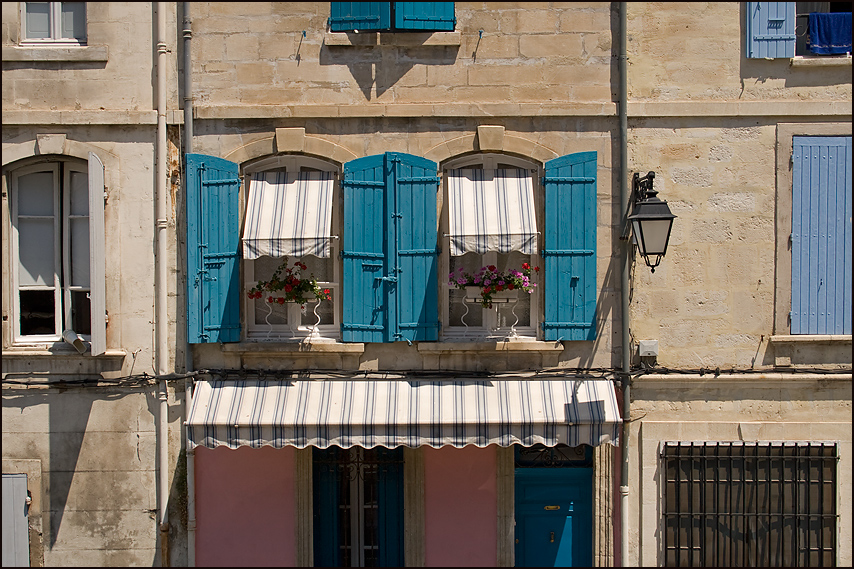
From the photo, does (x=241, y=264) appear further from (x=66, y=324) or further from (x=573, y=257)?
(x=573, y=257)

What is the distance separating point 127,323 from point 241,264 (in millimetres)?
1232

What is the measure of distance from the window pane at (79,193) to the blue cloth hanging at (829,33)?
7.30m

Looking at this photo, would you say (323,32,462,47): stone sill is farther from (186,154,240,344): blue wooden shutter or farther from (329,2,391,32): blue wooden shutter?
(186,154,240,344): blue wooden shutter

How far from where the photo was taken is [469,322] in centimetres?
602

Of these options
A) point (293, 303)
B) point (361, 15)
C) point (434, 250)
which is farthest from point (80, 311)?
point (361, 15)

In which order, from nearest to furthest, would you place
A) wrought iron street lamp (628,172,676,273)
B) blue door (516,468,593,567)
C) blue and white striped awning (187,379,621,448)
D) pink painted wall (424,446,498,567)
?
1. wrought iron street lamp (628,172,676,273)
2. blue and white striped awning (187,379,621,448)
3. pink painted wall (424,446,498,567)
4. blue door (516,468,593,567)

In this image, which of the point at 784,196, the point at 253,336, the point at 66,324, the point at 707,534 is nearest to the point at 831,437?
the point at 707,534

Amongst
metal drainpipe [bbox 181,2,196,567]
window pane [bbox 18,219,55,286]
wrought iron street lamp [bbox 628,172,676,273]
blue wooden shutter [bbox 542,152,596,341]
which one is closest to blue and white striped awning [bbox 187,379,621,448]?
metal drainpipe [bbox 181,2,196,567]

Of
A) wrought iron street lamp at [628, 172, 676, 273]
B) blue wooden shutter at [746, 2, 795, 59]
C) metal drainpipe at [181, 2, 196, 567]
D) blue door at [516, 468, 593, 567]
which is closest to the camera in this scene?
wrought iron street lamp at [628, 172, 676, 273]

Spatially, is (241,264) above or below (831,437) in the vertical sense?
above

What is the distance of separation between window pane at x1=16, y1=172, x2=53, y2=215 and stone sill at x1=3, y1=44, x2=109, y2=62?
110 centimetres

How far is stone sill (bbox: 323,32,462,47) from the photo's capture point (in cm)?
574

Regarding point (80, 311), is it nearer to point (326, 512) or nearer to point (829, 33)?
point (326, 512)

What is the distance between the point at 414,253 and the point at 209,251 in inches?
77.3
